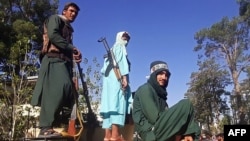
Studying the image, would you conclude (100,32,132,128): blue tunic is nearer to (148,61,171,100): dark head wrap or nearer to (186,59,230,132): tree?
(148,61,171,100): dark head wrap

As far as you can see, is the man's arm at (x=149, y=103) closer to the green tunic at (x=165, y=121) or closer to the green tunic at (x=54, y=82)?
the green tunic at (x=165, y=121)

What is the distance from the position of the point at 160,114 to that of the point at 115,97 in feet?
4.65

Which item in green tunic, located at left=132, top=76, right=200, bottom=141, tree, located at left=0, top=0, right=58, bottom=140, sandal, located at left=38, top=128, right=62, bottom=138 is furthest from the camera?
tree, located at left=0, top=0, right=58, bottom=140

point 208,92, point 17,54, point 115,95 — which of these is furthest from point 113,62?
point 208,92

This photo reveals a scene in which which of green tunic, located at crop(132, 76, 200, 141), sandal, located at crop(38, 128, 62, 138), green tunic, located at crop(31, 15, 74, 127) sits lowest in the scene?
sandal, located at crop(38, 128, 62, 138)

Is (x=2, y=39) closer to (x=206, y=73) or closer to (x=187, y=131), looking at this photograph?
(x=187, y=131)

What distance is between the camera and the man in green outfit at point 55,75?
339 cm

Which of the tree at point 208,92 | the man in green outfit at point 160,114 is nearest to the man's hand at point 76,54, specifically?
the man in green outfit at point 160,114

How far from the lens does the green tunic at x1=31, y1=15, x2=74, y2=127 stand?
134 inches

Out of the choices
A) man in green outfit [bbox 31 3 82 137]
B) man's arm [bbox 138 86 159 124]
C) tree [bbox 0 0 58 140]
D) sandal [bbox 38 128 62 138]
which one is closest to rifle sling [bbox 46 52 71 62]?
man in green outfit [bbox 31 3 82 137]

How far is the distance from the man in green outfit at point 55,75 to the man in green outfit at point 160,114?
78cm

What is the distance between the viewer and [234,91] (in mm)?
31656

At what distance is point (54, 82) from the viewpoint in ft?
11.6

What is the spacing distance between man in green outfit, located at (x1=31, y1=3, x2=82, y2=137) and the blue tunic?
92 centimetres
